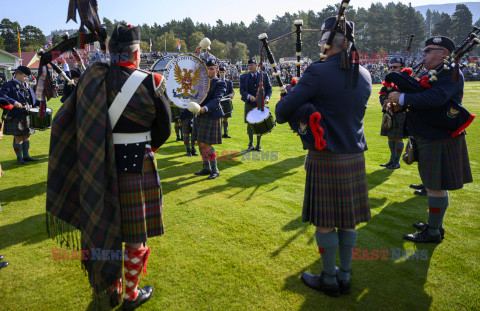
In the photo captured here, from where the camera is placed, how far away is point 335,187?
7.30 ft

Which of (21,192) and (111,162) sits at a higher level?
(111,162)

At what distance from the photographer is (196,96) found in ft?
15.6

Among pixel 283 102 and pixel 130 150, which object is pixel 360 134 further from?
pixel 130 150

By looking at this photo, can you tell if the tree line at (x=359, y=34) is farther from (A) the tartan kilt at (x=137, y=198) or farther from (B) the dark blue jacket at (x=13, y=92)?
(A) the tartan kilt at (x=137, y=198)

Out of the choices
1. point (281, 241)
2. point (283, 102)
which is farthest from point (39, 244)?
point (283, 102)

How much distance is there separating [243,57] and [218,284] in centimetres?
6420

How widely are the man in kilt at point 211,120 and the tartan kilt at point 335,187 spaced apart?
3.12 m

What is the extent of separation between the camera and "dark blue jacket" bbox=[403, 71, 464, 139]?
8.85 feet

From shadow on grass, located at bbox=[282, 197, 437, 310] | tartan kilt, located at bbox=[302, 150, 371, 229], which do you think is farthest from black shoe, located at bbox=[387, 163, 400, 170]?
tartan kilt, located at bbox=[302, 150, 371, 229]

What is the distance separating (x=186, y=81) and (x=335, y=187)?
123 inches

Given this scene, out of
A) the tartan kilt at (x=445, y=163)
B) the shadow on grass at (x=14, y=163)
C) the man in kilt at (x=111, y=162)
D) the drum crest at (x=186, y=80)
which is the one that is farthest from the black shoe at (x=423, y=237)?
the shadow on grass at (x=14, y=163)

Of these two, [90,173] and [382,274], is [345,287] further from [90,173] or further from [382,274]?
[90,173]

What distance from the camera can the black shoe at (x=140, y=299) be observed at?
2256 mm

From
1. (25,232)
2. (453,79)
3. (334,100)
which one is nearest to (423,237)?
(453,79)
